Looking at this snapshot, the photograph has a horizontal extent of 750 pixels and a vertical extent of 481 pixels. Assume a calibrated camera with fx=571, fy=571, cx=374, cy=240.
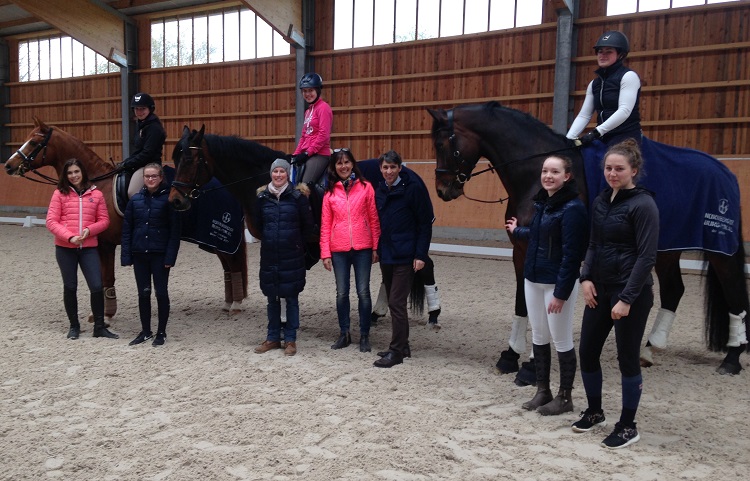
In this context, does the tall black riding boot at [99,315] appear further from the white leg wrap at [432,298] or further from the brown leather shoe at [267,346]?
the white leg wrap at [432,298]

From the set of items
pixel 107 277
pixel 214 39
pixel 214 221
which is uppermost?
pixel 214 39

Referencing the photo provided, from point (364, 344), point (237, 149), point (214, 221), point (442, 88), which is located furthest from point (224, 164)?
point (442, 88)

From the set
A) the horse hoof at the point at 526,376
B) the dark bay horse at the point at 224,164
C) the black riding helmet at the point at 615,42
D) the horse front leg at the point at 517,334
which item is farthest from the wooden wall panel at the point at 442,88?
the horse hoof at the point at 526,376

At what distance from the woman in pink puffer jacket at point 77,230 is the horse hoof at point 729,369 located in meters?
4.36

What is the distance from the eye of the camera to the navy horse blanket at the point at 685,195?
3.59 metres

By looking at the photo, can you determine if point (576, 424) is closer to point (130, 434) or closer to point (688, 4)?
point (130, 434)

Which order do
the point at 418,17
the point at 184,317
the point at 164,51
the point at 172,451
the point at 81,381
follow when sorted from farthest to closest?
1. the point at 164,51
2. the point at 418,17
3. the point at 184,317
4. the point at 81,381
5. the point at 172,451

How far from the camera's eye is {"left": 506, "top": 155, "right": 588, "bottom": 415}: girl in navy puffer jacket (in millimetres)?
2797

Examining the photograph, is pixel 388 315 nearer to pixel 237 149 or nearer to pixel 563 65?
pixel 237 149

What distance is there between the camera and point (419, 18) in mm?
11898

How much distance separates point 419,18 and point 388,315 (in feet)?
27.5

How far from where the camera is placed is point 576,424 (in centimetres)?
279

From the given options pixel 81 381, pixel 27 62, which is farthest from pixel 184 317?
pixel 27 62

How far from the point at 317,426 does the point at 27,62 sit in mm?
19770
